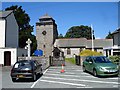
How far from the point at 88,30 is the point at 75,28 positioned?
689 cm

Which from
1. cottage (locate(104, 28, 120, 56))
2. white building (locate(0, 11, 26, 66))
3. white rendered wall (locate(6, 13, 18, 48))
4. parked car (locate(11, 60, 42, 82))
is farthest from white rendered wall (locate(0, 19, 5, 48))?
cottage (locate(104, 28, 120, 56))

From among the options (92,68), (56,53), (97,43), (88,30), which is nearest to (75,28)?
(88,30)

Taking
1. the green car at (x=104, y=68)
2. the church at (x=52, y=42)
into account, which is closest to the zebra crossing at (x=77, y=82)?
the green car at (x=104, y=68)

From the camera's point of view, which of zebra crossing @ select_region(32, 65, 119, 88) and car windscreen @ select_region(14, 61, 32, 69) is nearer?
zebra crossing @ select_region(32, 65, 119, 88)

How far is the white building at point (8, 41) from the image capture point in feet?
113

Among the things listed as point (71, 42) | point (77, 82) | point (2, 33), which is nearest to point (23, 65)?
point (77, 82)

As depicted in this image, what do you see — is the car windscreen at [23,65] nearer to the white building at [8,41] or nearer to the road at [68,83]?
the road at [68,83]

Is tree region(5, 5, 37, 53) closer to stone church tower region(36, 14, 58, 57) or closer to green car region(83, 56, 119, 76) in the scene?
stone church tower region(36, 14, 58, 57)

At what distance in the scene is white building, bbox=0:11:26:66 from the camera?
3450 cm

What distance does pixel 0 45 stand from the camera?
3656 centimetres

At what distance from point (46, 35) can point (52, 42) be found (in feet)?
10.9

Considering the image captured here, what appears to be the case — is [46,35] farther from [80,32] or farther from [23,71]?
[23,71]

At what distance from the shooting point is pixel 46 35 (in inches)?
3278

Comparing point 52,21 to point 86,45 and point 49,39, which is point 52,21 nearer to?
point 49,39
